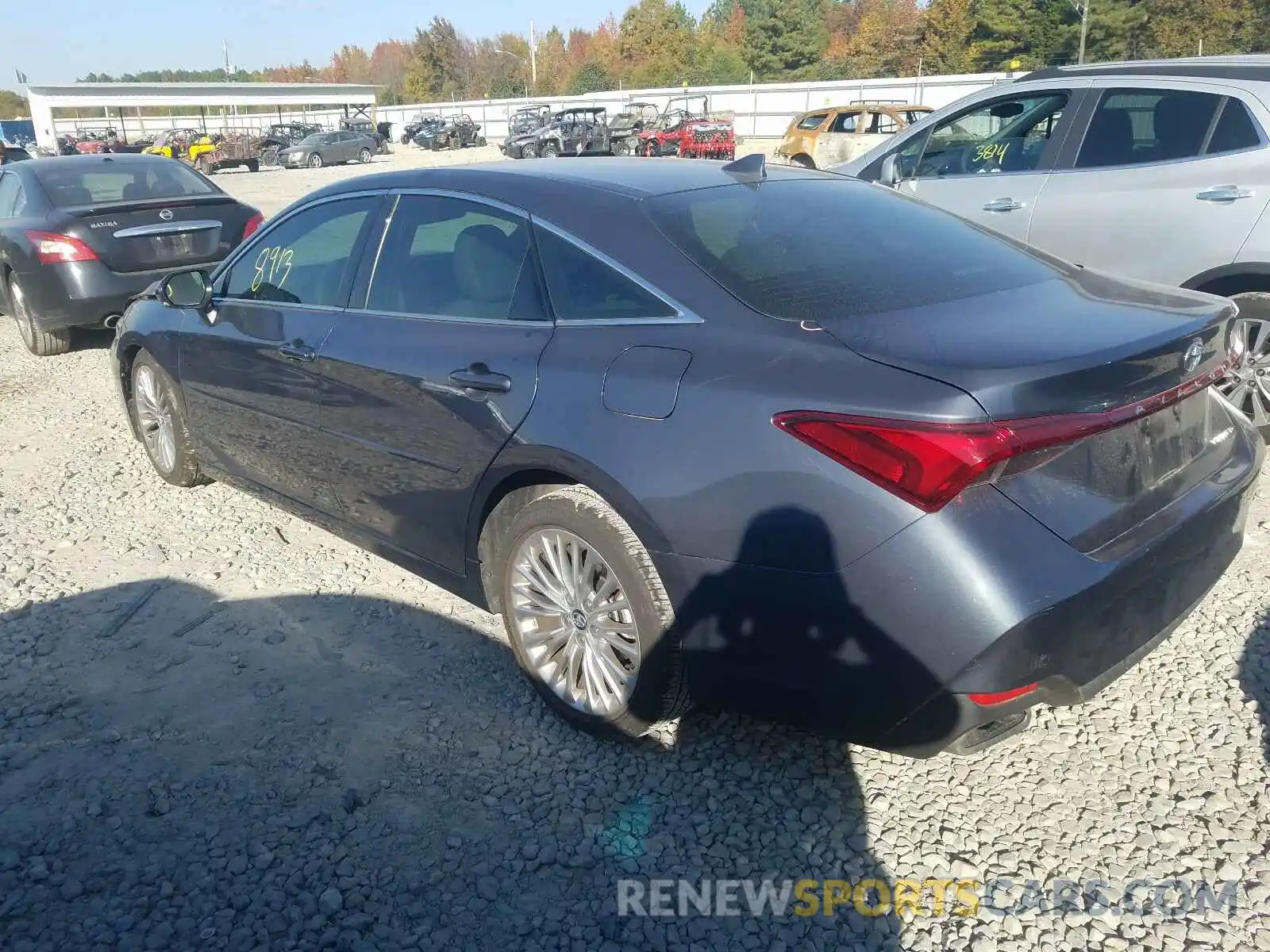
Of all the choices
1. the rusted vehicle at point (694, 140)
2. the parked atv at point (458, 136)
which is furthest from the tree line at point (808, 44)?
the parked atv at point (458, 136)

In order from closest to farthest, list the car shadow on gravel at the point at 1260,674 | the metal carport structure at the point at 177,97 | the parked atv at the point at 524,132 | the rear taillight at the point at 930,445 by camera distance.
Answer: the rear taillight at the point at 930,445
the car shadow on gravel at the point at 1260,674
the parked atv at the point at 524,132
the metal carport structure at the point at 177,97

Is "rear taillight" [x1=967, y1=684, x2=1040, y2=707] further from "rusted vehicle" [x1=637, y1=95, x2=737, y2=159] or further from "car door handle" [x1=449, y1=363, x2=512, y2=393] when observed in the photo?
"rusted vehicle" [x1=637, y1=95, x2=737, y2=159]

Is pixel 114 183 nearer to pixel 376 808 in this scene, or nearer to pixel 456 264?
pixel 456 264

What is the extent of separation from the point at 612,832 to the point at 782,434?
1.14 metres

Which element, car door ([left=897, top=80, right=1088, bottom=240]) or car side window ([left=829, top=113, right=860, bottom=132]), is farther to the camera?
car side window ([left=829, top=113, right=860, bottom=132])

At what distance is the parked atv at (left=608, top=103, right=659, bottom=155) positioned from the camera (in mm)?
35156

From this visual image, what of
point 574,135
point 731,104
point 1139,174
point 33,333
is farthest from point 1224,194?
point 731,104

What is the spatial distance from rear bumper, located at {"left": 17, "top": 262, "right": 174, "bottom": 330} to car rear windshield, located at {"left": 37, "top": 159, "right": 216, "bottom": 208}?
663 mm

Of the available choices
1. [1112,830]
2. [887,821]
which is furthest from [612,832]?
[1112,830]

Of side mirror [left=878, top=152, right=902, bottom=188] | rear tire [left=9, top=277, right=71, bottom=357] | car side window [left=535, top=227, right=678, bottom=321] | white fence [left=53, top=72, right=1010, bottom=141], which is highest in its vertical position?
white fence [left=53, top=72, right=1010, bottom=141]

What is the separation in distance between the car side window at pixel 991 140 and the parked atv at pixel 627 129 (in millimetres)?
29586

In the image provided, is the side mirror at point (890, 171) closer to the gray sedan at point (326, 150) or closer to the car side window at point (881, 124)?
the car side window at point (881, 124)

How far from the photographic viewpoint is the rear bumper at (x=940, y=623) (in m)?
2.16

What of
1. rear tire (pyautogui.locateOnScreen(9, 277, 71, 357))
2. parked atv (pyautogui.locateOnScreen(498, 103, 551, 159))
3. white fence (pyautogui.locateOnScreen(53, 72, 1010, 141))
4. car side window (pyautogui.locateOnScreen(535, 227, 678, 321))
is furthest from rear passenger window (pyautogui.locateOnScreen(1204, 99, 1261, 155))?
white fence (pyautogui.locateOnScreen(53, 72, 1010, 141))
